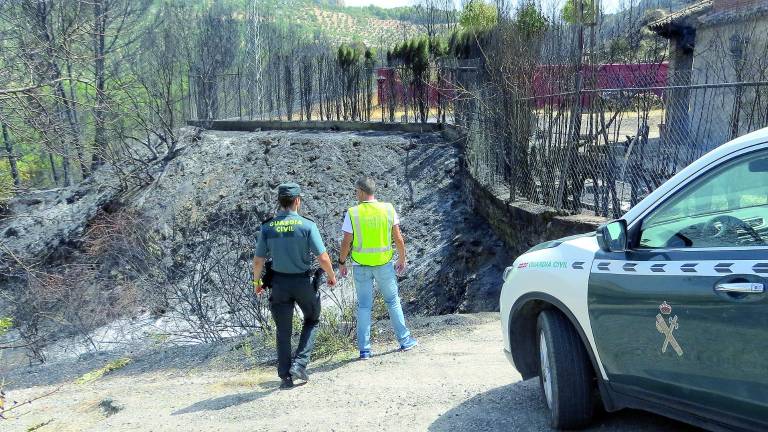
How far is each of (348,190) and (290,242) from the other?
45.2ft

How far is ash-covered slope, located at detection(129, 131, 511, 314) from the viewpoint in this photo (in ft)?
51.4

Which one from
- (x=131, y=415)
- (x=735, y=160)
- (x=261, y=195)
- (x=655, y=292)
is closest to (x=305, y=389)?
(x=131, y=415)

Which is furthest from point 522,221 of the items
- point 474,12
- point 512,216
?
point 474,12

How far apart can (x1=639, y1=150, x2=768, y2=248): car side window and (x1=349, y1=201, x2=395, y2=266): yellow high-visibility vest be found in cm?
373

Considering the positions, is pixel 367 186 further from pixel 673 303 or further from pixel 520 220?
pixel 520 220

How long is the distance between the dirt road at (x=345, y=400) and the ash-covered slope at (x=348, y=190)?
262 inches

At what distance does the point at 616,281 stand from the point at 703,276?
24.4 inches

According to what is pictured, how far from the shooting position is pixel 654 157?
8.83 metres

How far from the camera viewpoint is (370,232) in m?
7.55

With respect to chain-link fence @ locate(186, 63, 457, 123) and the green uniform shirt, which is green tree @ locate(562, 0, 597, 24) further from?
chain-link fence @ locate(186, 63, 457, 123)

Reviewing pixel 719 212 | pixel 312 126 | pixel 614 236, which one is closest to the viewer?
pixel 719 212

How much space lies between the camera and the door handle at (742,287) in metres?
3.22

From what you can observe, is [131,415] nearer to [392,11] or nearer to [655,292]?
[655,292]

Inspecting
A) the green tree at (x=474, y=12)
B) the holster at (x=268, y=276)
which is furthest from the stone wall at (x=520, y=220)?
the green tree at (x=474, y=12)
